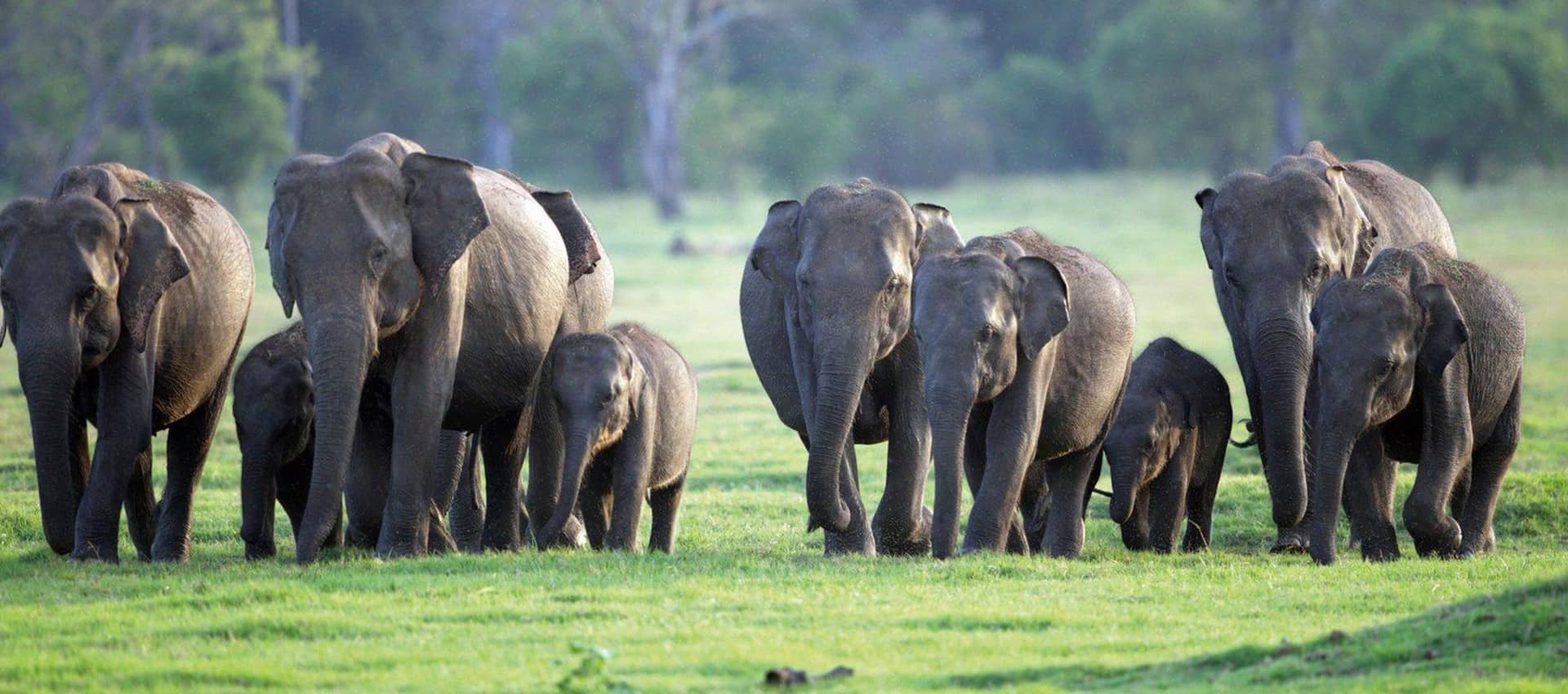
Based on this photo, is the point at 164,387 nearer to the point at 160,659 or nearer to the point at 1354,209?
the point at 160,659

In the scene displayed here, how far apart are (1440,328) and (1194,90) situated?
59773 millimetres

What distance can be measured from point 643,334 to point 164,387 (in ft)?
8.76

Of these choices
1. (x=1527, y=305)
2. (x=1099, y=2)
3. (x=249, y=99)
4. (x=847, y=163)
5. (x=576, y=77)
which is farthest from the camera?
(x=1099, y=2)

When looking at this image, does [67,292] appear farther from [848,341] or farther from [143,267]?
[848,341]

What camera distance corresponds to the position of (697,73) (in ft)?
244

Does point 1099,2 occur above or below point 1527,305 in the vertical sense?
above

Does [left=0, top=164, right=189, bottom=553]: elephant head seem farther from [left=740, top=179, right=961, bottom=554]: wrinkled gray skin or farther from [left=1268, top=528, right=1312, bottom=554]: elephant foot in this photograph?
[left=1268, top=528, right=1312, bottom=554]: elephant foot

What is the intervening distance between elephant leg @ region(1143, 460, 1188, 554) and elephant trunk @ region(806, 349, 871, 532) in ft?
8.02

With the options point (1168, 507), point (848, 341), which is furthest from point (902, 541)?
point (1168, 507)

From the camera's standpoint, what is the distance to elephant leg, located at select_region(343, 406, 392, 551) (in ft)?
38.7

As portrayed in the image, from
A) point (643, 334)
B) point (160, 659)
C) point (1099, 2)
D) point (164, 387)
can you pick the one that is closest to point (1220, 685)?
point (160, 659)

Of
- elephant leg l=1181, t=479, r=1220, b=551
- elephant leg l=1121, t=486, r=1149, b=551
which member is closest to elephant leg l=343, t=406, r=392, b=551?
elephant leg l=1121, t=486, r=1149, b=551

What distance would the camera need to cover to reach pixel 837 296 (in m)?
10.9

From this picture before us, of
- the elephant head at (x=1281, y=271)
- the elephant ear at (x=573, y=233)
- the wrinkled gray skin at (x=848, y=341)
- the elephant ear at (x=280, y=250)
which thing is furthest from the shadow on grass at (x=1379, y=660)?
the elephant ear at (x=573, y=233)
